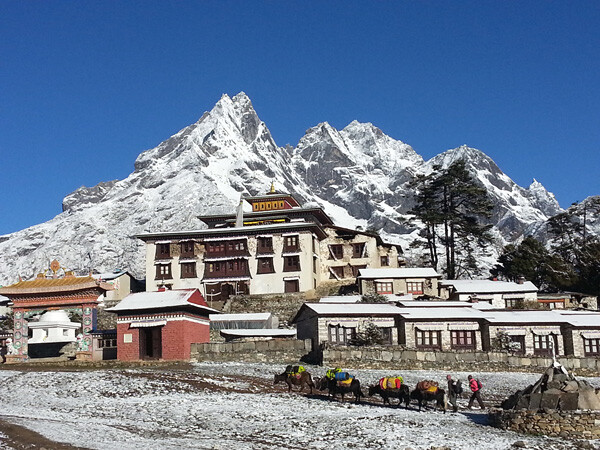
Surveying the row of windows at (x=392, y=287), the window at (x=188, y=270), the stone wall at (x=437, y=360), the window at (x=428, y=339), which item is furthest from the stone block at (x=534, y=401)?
the window at (x=188, y=270)

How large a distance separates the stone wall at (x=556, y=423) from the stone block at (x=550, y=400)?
0.98 ft

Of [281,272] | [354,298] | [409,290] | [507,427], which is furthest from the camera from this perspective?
[281,272]

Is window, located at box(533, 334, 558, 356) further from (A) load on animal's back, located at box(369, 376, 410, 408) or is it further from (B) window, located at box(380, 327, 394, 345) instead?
(A) load on animal's back, located at box(369, 376, 410, 408)

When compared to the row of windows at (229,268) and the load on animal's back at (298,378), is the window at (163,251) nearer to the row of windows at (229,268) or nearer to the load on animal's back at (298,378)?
the row of windows at (229,268)

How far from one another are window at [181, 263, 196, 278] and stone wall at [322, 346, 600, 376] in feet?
123

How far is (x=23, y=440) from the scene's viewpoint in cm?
1808

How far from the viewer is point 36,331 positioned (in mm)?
50062

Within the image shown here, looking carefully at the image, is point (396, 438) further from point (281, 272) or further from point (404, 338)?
point (281, 272)

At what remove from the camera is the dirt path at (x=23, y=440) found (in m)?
17.3

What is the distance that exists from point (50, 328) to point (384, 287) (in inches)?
1310

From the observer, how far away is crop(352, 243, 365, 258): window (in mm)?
82375

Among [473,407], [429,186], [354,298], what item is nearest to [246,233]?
[354,298]

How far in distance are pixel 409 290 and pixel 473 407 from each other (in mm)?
40786

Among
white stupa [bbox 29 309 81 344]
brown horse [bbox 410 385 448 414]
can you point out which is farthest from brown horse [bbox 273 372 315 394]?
white stupa [bbox 29 309 81 344]
